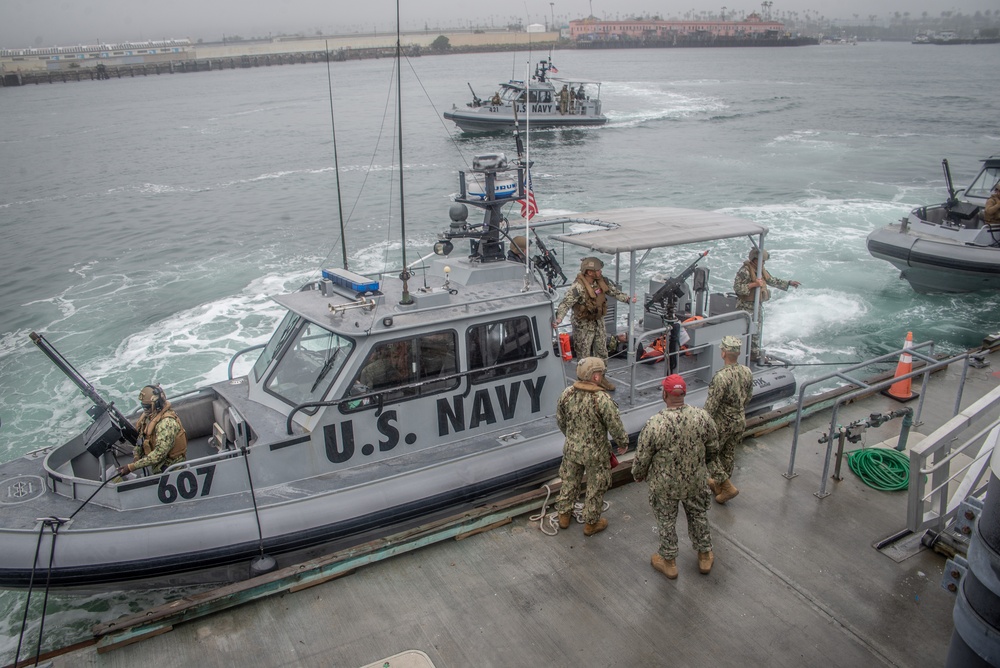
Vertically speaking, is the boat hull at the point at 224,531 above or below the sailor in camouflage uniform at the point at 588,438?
below

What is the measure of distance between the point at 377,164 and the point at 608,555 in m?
31.8

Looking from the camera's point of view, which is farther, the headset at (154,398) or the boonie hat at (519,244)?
the boonie hat at (519,244)

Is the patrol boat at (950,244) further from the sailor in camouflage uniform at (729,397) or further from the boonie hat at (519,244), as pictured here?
the sailor in camouflage uniform at (729,397)

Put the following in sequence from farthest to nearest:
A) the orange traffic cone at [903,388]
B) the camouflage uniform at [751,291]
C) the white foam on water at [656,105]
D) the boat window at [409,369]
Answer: the white foam on water at [656,105] < the camouflage uniform at [751,291] < the orange traffic cone at [903,388] < the boat window at [409,369]

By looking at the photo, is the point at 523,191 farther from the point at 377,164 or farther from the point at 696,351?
the point at 377,164

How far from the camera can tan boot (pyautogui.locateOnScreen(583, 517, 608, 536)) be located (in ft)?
17.8

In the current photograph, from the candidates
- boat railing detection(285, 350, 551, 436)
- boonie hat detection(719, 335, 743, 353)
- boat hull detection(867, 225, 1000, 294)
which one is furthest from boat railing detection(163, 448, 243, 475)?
boat hull detection(867, 225, 1000, 294)

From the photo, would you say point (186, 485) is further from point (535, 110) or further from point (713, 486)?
point (535, 110)

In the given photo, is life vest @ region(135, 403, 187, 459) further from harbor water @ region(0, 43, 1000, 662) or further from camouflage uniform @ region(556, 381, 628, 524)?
camouflage uniform @ region(556, 381, 628, 524)

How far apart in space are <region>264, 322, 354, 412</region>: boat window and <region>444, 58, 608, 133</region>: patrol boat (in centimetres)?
3649

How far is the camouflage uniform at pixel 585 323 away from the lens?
7.40 metres

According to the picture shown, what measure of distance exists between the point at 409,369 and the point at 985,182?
54.4 ft

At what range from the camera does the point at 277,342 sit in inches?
277

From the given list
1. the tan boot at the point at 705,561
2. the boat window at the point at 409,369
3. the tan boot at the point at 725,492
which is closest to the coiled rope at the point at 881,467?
the tan boot at the point at 725,492
